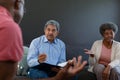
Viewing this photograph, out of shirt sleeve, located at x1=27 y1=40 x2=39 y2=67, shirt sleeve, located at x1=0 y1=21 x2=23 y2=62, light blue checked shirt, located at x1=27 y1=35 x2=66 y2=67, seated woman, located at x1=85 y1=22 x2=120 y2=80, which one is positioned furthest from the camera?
seated woman, located at x1=85 y1=22 x2=120 y2=80

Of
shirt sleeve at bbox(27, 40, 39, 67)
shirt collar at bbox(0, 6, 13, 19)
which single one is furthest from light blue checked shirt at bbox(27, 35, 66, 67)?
shirt collar at bbox(0, 6, 13, 19)

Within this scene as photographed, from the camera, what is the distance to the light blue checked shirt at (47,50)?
11.7ft

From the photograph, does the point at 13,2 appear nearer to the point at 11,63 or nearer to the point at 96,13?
the point at 11,63

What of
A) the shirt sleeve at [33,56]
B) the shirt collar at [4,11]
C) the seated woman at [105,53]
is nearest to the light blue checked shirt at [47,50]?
the shirt sleeve at [33,56]

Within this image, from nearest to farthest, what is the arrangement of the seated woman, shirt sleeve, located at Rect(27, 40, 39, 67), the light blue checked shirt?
shirt sleeve, located at Rect(27, 40, 39, 67), the light blue checked shirt, the seated woman

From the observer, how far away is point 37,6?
4555mm

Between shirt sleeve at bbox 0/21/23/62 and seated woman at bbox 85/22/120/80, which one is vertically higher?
shirt sleeve at bbox 0/21/23/62

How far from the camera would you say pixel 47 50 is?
3674mm

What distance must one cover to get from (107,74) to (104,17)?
1.39m

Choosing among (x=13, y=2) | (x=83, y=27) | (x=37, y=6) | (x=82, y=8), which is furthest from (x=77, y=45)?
(x=13, y=2)

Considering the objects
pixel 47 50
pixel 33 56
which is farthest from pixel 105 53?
pixel 33 56

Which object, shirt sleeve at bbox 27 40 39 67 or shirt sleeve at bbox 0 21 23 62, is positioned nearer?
shirt sleeve at bbox 0 21 23 62

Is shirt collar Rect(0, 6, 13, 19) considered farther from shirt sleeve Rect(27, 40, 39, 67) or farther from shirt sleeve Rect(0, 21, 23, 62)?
shirt sleeve Rect(27, 40, 39, 67)

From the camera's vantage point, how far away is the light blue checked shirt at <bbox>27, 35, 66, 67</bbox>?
356 cm
